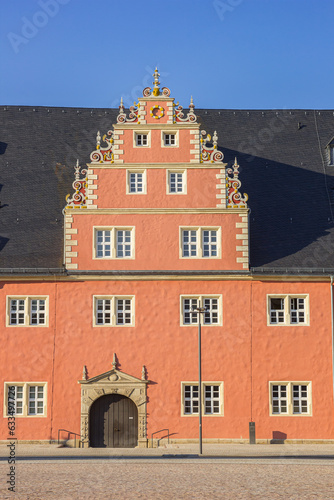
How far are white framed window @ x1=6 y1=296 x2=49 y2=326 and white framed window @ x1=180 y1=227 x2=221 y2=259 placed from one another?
6.01 metres

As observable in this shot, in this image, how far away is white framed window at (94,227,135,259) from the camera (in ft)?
113

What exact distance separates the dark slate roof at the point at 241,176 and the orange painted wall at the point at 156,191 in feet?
8.82

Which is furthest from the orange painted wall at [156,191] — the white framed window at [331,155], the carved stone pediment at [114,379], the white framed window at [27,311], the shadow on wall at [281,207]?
the white framed window at [331,155]

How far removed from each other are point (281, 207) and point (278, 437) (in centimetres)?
1013

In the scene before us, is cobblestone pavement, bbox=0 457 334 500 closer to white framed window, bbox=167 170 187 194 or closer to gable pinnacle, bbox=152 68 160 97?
white framed window, bbox=167 170 187 194

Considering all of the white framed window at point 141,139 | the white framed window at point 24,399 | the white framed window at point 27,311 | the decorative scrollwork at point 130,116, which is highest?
the decorative scrollwork at point 130,116

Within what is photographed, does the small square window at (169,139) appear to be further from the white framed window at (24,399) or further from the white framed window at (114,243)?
the white framed window at (24,399)

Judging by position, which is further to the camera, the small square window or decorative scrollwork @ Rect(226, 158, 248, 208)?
the small square window

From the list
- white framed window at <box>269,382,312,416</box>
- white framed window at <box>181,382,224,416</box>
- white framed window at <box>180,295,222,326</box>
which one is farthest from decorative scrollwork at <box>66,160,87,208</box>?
white framed window at <box>269,382,312,416</box>

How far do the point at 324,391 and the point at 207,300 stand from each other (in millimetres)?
5920

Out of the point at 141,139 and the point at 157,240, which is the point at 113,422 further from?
the point at 141,139

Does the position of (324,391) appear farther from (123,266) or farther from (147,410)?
(123,266)

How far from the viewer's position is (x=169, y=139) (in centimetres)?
3562

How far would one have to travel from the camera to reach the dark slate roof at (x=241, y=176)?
35.0 meters
